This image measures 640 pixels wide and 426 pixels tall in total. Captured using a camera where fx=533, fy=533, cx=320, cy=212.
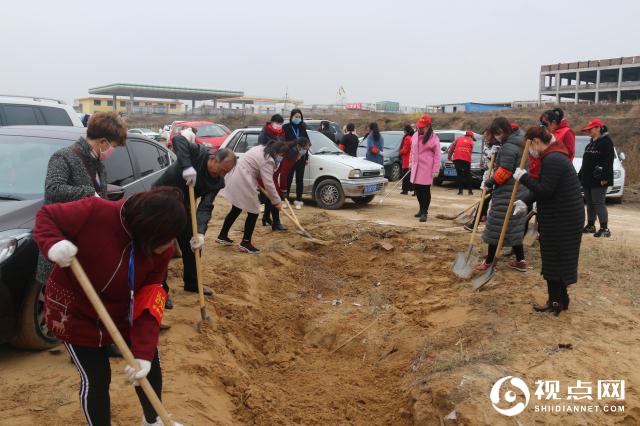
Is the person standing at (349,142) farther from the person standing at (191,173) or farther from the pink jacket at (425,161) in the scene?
the person standing at (191,173)

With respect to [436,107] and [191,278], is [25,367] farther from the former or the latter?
[436,107]

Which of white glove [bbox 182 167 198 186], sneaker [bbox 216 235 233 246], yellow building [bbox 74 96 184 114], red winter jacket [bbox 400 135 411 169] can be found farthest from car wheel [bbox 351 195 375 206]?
yellow building [bbox 74 96 184 114]

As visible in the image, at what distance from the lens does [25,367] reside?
388cm

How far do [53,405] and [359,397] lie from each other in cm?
227

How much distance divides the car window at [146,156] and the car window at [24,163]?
3.13 ft

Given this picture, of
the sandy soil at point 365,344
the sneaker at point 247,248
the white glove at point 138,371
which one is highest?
the white glove at point 138,371

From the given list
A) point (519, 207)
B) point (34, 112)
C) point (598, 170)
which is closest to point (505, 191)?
A: point (519, 207)

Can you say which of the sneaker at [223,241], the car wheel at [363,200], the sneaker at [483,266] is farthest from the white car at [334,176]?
the sneaker at [483,266]

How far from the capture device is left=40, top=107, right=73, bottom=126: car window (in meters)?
8.45

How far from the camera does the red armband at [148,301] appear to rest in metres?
2.62

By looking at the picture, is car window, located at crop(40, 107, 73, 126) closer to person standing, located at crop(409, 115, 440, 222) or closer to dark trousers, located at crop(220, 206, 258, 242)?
dark trousers, located at crop(220, 206, 258, 242)

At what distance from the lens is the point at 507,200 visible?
6.11 m

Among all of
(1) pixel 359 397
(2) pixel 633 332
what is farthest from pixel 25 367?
(2) pixel 633 332

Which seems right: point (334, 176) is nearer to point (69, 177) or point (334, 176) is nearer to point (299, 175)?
point (299, 175)
